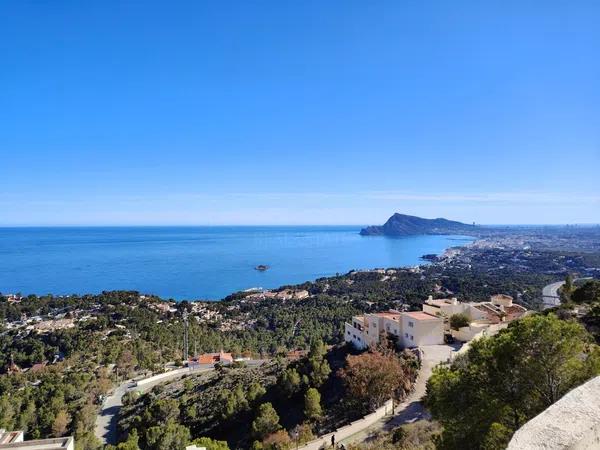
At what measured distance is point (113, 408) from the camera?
82.0 feet

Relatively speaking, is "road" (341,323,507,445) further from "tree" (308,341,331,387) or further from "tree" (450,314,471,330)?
"tree" (308,341,331,387)

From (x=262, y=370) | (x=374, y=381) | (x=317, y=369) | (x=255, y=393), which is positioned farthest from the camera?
(x=262, y=370)

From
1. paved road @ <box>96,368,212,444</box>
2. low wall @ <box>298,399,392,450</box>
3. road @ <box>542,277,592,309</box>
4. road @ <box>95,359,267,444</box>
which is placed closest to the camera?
low wall @ <box>298,399,392,450</box>

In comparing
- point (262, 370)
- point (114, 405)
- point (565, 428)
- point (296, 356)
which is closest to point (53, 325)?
point (114, 405)

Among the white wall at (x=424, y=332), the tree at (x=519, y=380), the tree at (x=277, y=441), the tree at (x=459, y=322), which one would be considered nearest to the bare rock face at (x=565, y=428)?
the tree at (x=519, y=380)

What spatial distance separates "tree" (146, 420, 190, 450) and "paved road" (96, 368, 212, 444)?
21.3ft

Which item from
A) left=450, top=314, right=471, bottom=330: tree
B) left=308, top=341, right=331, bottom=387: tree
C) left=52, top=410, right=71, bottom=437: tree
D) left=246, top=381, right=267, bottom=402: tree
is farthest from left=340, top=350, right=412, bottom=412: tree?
left=52, top=410, right=71, bottom=437: tree

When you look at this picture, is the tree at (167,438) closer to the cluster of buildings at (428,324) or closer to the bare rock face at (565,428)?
the cluster of buildings at (428,324)

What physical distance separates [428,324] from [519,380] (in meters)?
14.1

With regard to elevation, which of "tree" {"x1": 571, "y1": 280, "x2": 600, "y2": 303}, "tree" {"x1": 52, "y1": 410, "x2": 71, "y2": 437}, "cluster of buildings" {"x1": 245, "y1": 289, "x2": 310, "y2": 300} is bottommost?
"cluster of buildings" {"x1": 245, "y1": 289, "x2": 310, "y2": 300}

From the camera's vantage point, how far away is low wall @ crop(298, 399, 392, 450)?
12.6m

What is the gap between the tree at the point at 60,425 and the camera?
20.5 metres

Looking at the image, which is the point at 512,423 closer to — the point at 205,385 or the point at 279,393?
the point at 279,393

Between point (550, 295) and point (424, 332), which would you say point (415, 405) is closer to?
point (424, 332)
